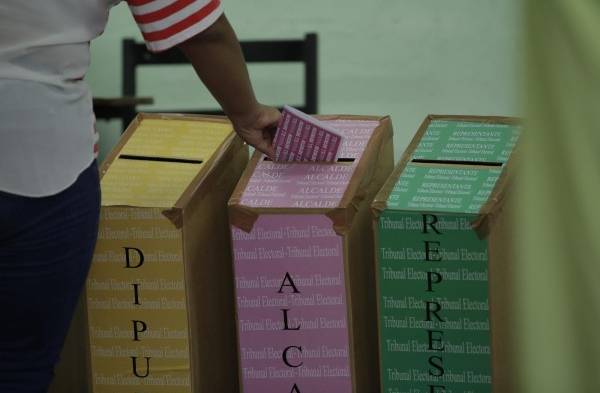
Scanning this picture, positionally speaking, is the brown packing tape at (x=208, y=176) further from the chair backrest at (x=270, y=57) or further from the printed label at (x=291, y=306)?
the chair backrest at (x=270, y=57)

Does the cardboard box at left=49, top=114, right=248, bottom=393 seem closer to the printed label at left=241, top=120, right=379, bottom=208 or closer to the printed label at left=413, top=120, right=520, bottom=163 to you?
the printed label at left=241, top=120, right=379, bottom=208

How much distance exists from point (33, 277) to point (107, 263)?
44cm

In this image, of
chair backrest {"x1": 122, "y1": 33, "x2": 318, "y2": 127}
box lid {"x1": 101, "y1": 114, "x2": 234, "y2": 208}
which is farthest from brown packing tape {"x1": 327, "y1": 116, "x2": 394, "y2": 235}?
chair backrest {"x1": 122, "y1": 33, "x2": 318, "y2": 127}

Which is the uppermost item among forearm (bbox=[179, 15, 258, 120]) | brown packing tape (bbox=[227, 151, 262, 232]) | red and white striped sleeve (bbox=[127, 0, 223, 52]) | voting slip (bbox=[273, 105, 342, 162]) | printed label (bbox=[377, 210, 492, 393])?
red and white striped sleeve (bbox=[127, 0, 223, 52])

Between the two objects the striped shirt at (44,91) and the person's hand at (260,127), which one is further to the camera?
the person's hand at (260,127)

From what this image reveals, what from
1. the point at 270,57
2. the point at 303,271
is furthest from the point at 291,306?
the point at 270,57

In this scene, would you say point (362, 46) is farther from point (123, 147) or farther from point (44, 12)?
point (44, 12)

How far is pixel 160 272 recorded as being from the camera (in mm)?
1451

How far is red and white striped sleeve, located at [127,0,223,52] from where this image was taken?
→ 1.10m

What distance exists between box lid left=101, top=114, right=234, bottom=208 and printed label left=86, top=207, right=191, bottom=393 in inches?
1.4

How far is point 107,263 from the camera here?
1.47 meters

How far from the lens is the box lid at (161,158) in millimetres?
1466

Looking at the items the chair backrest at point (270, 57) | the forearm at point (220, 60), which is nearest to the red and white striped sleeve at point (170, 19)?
the forearm at point (220, 60)

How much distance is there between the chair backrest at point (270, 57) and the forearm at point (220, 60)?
159 centimetres
